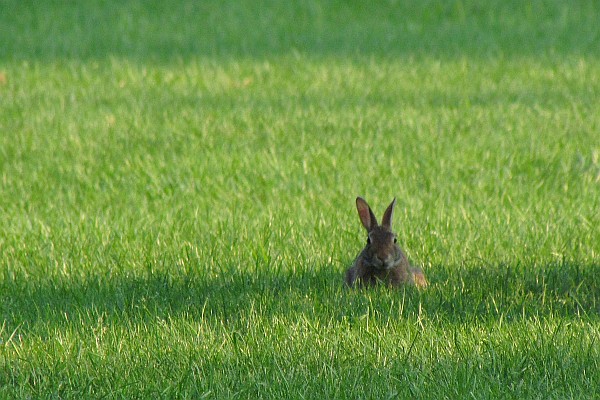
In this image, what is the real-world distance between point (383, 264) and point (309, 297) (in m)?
0.34

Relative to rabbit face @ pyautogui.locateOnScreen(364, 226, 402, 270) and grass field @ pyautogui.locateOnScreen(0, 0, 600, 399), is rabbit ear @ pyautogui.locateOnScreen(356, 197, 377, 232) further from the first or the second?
grass field @ pyautogui.locateOnScreen(0, 0, 600, 399)

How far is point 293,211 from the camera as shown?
602cm

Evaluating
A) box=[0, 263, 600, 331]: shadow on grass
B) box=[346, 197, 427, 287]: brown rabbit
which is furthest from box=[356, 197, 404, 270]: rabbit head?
box=[0, 263, 600, 331]: shadow on grass

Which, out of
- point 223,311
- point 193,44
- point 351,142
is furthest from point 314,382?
point 193,44

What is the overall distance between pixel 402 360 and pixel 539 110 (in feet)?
17.5

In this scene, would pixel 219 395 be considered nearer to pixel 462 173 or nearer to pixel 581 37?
pixel 462 173

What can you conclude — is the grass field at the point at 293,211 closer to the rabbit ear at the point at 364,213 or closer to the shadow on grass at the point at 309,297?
the shadow on grass at the point at 309,297

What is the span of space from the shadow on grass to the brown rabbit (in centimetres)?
7

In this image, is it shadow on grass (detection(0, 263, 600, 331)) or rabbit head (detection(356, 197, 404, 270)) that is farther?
rabbit head (detection(356, 197, 404, 270))

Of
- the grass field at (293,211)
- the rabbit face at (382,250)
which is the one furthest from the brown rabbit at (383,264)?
the grass field at (293,211)

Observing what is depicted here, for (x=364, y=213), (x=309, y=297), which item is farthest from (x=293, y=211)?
(x=309, y=297)

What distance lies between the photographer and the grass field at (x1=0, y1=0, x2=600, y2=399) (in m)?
3.73

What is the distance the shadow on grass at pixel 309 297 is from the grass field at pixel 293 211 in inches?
0.6

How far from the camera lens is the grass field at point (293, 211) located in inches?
147
